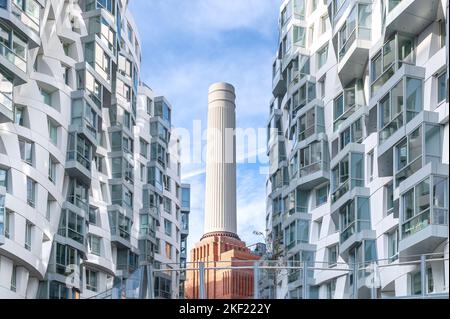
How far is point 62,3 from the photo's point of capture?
6012 cm

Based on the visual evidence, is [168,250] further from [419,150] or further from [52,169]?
[419,150]

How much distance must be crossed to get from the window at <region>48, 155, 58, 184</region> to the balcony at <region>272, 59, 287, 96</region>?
1935 centimetres

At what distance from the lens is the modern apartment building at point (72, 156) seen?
50625 mm

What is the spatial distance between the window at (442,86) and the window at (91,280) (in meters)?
28.7

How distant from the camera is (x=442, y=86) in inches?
1654

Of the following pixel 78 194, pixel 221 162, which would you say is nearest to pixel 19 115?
pixel 78 194

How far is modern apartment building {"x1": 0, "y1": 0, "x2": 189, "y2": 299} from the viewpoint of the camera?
5062 centimetres

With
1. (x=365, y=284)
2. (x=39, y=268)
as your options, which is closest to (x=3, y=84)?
(x=39, y=268)

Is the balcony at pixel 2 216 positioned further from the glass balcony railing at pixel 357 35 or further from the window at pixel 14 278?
the glass balcony railing at pixel 357 35

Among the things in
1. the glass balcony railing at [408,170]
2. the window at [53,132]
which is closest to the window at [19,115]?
the window at [53,132]

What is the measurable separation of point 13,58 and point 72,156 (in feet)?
32.8

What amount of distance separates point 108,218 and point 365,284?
3888cm

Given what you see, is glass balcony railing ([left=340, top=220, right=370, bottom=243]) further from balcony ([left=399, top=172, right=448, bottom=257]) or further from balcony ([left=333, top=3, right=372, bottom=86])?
balcony ([left=399, top=172, right=448, bottom=257])
